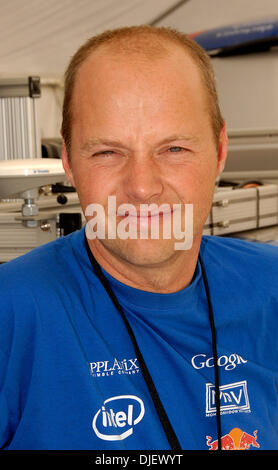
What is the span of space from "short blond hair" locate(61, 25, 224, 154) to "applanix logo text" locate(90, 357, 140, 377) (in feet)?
1.04

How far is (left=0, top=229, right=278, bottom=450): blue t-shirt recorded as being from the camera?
0.74m

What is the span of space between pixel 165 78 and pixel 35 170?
53cm

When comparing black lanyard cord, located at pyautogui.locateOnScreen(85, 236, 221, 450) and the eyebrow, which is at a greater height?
the eyebrow

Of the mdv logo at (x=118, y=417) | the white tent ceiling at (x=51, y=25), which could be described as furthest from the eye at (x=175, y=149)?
the white tent ceiling at (x=51, y=25)

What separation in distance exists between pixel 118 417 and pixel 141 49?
0.48 m

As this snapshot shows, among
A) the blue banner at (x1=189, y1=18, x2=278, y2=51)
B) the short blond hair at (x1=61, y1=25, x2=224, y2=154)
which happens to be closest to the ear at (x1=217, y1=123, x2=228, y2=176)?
the short blond hair at (x1=61, y1=25, x2=224, y2=154)

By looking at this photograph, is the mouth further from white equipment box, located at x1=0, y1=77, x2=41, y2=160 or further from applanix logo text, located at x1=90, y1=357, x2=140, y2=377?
white equipment box, located at x1=0, y1=77, x2=41, y2=160

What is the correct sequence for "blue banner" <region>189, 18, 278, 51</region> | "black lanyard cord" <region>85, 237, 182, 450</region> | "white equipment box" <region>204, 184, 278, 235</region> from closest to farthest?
1. "black lanyard cord" <region>85, 237, 182, 450</region>
2. "white equipment box" <region>204, 184, 278, 235</region>
3. "blue banner" <region>189, 18, 278, 51</region>

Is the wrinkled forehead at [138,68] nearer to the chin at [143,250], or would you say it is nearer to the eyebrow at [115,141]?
the eyebrow at [115,141]

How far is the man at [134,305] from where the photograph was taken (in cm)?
74

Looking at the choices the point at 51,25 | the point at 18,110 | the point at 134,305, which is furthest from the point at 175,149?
the point at 51,25

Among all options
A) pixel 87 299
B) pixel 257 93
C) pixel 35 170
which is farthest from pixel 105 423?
pixel 257 93

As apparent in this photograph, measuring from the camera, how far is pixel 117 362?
0.77 metres

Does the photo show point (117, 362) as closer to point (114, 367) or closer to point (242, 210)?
point (114, 367)
